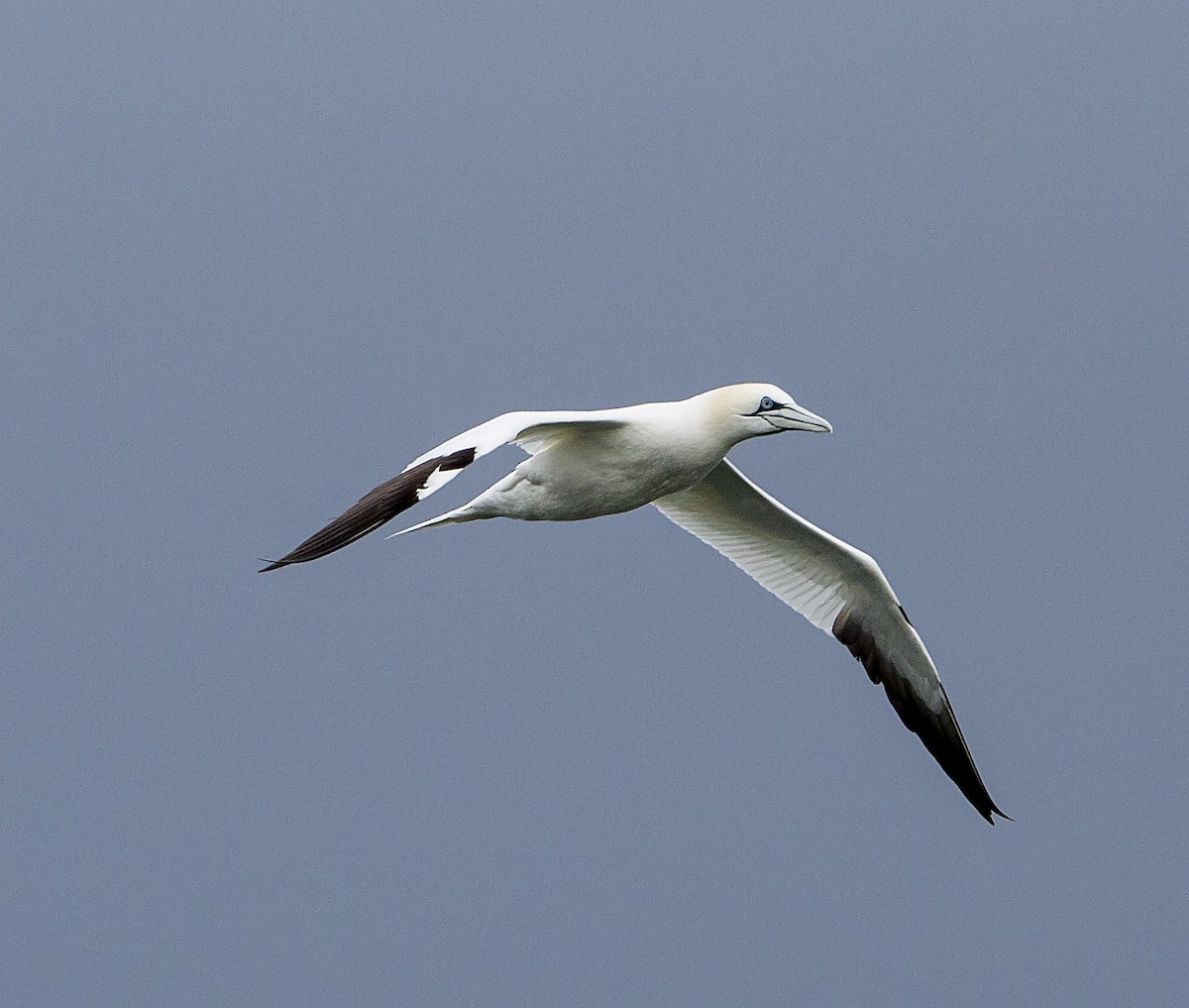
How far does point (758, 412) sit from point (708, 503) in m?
2.72

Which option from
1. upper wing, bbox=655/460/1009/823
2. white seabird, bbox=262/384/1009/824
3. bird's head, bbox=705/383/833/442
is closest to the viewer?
white seabird, bbox=262/384/1009/824

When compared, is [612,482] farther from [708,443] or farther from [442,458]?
[442,458]

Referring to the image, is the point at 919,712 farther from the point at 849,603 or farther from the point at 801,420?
the point at 801,420

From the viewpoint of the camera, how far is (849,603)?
15992mm

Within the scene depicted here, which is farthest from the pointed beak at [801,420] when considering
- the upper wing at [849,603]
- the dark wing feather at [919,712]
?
the dark wing feather at [919,712]

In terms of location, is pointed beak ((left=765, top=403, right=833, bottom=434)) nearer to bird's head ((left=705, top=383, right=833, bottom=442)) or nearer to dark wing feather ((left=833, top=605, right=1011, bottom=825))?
bird's head ((left=705, top=383, right=833, bottom=442))

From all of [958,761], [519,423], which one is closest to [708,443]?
[519,423]

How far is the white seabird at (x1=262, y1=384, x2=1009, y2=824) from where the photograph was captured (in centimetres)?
1108

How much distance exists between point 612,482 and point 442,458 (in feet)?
7.49

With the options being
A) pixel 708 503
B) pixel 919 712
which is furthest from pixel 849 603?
pixel 708 503

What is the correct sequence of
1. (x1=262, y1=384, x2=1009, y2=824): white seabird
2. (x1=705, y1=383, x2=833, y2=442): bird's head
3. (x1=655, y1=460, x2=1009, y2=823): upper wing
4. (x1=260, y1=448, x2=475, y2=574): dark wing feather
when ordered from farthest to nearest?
(x1=655, y1=460, x2=1009, y2=823): upper wing, (x1=705, y1=383, x2=833, y2=442): bird's head, (x1=262, y1=384, x2=1009, y2=824): white seabird, (x1=260, y1=448, x2=475, y2=574): dark wing feather

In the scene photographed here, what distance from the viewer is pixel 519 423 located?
11453 millimetres

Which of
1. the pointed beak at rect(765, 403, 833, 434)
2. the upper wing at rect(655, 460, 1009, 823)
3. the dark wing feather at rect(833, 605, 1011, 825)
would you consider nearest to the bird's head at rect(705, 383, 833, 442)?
the pointed beak at rect(765, 403, 833, 434)

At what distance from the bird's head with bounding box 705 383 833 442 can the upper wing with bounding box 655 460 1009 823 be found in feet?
8.36
